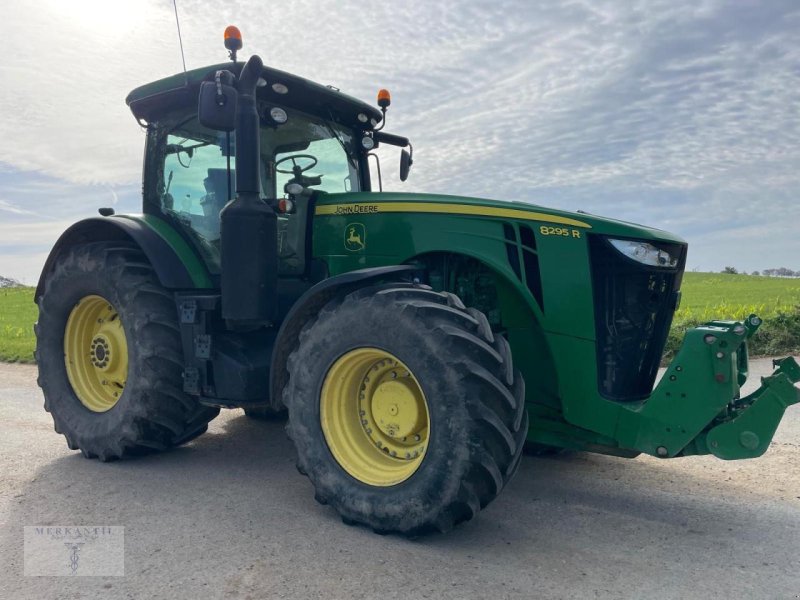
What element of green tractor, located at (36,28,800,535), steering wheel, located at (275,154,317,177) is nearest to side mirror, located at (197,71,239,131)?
green tractor, located at (36,28,800,535)

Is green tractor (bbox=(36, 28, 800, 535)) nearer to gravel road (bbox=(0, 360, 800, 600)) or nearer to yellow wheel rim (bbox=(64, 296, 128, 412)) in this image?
yellow wheel rim (bbox=(64, 296, 128, 412))

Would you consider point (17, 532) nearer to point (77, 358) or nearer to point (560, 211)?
point (77, 358)

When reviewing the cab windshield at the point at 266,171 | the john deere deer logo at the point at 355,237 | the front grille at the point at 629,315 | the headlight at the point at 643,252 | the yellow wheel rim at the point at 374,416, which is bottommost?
the yellow wheel rim at the point at 374,416

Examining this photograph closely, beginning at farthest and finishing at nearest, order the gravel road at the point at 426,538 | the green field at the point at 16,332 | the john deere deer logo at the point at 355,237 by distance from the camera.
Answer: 1. the green field at the point at 16,332
2. the john deere deer logo at the point at 355,237
3. the gravel road at the point at 426,538

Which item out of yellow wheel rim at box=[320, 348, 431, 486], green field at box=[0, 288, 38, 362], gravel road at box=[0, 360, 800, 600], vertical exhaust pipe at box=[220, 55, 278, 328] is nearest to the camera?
gravel road at box=[0, 360, 800, 600]

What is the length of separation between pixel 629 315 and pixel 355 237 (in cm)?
177

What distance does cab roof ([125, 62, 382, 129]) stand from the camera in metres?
4.56

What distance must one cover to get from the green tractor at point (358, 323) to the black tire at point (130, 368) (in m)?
0.02

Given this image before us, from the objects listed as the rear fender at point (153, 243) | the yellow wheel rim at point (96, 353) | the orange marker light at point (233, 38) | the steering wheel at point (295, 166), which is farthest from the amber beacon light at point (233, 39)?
the yellow wheel rim at point (96, 353)

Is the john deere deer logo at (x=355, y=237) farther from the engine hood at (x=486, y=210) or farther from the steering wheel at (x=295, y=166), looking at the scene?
the steering wheel at (x=295, y=166)

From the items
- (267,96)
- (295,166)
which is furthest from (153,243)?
(267,96)

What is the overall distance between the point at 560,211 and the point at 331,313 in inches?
55.9

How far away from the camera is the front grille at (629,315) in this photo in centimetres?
368

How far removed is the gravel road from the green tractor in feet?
0.86
